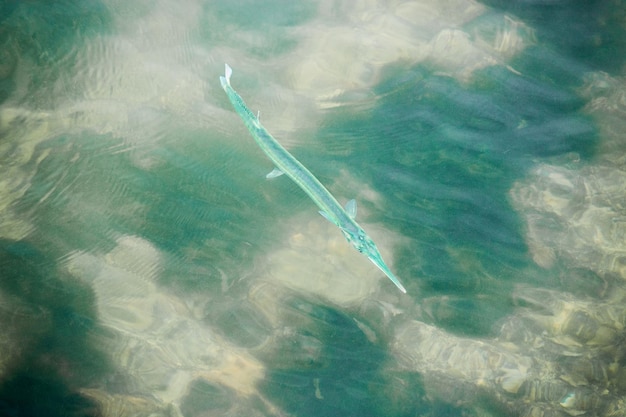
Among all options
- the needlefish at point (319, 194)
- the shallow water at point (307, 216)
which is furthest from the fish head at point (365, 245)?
the shallow water at point (307, 216)

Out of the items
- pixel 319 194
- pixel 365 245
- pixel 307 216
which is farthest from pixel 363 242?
pixel 307 216

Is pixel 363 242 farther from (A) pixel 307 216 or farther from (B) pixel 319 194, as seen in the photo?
(A) pixel 307 216

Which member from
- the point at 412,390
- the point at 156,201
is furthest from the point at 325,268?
A: the point at 156,201

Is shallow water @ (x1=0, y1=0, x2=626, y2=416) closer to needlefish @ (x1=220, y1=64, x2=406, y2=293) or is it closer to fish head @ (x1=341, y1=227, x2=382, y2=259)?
needlefish @ (x1=220, y1=64, x2=406, y2=293)

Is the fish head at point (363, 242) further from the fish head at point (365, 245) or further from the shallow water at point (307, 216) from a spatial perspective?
the shallow water at point (307, 216)

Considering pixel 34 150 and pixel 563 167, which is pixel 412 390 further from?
pixel 34 150
